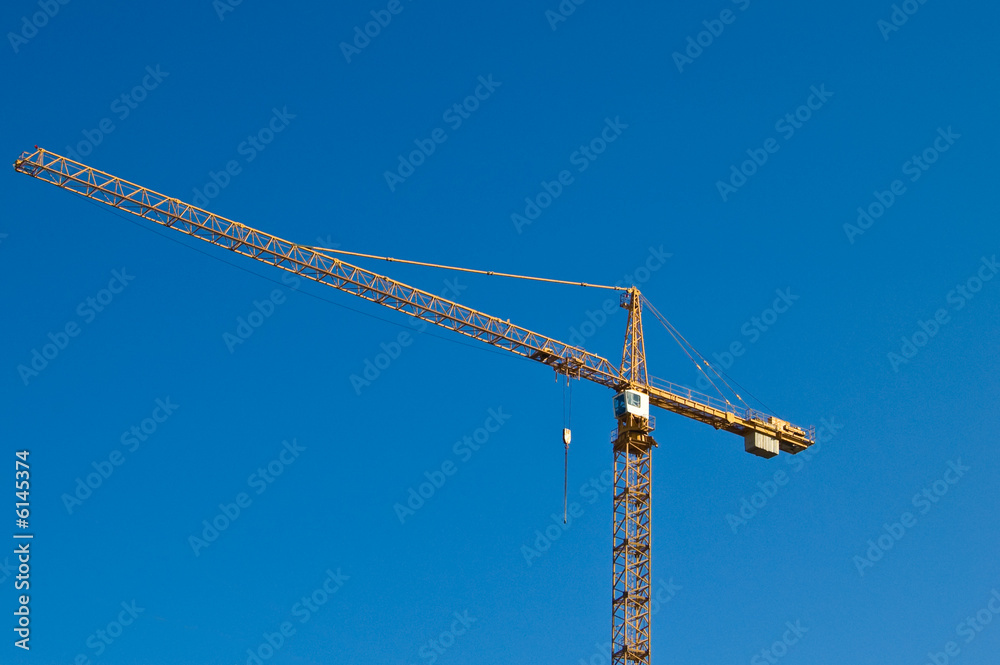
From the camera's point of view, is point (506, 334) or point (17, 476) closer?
point (17, 476)

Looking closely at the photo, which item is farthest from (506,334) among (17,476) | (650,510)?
(17,476)

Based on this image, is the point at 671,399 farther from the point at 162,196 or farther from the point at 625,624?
the point at 162,196

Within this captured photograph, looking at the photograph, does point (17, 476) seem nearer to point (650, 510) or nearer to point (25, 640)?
point (25, 640)

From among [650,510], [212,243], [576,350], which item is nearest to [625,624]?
[650,510]

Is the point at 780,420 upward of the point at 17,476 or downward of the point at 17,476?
upward

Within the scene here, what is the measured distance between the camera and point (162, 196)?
155000 millimetres

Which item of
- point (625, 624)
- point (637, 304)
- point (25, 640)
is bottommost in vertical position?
point (25, 640)

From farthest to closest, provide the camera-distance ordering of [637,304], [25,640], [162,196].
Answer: [637,304], [162,196], [25,640]

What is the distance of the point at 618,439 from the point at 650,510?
16.5 ft

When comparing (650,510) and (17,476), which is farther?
(650,510)

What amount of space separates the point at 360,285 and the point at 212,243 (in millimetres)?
9707

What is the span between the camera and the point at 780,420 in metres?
164

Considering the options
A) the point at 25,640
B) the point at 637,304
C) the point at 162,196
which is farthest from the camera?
the point at 637,304

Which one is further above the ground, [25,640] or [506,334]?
[506,334]
